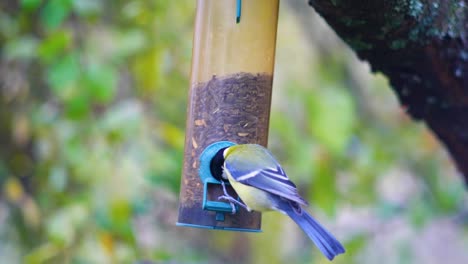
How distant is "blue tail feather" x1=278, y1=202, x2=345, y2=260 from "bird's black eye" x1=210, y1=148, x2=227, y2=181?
0.34m

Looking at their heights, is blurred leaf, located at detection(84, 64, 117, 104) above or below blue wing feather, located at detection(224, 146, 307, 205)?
above

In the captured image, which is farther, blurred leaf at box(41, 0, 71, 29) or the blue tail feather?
blurred leaf at box(41, 0, 71, 29)

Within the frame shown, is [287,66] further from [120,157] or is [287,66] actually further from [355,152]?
[120,157]

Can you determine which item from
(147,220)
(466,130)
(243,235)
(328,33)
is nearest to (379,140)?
(328,33)

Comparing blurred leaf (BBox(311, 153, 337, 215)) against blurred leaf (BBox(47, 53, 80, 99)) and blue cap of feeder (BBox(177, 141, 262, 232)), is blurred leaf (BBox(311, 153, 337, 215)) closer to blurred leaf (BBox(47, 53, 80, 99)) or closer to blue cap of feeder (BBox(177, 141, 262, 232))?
blue cap of feeder (BBox(177, 141, 262, 232))

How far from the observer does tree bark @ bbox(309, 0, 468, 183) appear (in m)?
2.15

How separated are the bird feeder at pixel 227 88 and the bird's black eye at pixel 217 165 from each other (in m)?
0.01

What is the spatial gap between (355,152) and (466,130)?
6.94 feet

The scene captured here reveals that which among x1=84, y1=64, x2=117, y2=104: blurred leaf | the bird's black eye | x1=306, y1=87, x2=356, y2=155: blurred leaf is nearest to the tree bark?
the bird's black eye

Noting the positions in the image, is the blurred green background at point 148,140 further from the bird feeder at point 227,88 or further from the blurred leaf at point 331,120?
the bird feeder at point 227,88

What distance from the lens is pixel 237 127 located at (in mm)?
2924

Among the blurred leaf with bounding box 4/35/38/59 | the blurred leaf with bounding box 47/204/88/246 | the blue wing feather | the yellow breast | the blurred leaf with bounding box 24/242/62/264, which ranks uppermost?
the blurred leaf with bounding box 4/35/38/59

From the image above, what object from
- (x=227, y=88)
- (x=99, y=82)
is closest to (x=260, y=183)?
(x=227, y=88)

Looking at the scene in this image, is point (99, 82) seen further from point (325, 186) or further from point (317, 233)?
point (317, 233)
